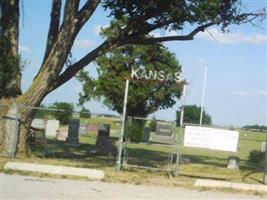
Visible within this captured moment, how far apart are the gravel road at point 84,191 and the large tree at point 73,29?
207 inches

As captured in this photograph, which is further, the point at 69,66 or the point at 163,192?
the point at 69,66

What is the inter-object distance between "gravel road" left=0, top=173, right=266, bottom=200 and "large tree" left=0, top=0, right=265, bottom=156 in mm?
5260

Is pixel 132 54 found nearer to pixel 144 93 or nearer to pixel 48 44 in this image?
pixel 144 93

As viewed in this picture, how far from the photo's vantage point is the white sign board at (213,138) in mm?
16562

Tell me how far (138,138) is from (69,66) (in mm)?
14124

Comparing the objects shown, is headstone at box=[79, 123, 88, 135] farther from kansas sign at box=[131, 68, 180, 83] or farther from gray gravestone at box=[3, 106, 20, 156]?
kansas sign at box=[131, 68, 180, 83]

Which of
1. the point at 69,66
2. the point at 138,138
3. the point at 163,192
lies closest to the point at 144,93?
the point at 138,138

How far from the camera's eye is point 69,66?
20172mm

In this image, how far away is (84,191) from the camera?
1254 centimetres

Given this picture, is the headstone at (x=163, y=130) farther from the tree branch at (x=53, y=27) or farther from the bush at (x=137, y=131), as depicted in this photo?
the bush at (x=137, y=131)

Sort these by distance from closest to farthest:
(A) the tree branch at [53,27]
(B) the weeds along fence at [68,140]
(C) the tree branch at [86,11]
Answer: (B) the weeds along fence at [68,140]
(C) the tree branch at [86,11]
(A) the tree branch at [53,27]

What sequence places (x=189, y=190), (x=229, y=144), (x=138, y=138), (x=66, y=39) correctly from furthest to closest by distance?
1. (x=138, y=138)
2. (x=66, y=39)
3. (x=229, y=144)
4. (x=189, y=190)

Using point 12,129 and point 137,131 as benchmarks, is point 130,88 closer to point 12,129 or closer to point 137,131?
point 137,131

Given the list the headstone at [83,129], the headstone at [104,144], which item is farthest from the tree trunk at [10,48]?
the headstone at [83,129]
